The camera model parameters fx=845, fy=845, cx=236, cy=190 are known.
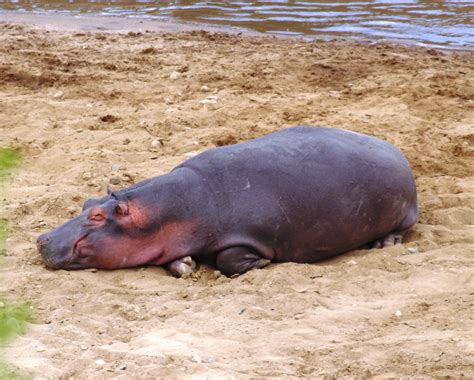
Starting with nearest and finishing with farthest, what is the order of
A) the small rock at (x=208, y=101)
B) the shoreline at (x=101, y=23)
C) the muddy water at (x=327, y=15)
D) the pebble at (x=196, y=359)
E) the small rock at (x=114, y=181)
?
1. the pebble at (x=196, y=359)
2. the small rock at (x=114, y=181)
3. the small rock at (x=208, y=101)
4. the muddy water at (x=327, y=15)
5. the shoreline at (x=101, y=23)

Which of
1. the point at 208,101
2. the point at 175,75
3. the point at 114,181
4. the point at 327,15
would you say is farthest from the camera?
the point at 327,15

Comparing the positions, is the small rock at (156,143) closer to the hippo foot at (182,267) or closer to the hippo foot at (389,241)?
the hippo foot at (182,267)

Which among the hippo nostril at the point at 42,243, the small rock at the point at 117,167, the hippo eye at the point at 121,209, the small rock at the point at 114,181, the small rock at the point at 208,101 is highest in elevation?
the hippo eye at the point at 121,209

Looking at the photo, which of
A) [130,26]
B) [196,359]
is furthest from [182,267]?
[130,26]

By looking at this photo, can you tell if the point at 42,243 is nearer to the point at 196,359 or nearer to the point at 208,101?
the point at 196,359

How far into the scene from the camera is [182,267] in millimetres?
5184

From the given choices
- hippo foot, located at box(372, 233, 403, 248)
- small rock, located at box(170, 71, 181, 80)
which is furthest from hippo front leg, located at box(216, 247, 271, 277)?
small rock, located at box(170, 71, 181, 80)

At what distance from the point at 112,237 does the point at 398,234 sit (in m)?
Answer: 1.95

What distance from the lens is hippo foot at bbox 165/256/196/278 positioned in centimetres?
516

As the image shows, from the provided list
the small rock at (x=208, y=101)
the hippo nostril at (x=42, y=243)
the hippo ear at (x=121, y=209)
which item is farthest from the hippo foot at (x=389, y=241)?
the small rock at (x=208, y=101)

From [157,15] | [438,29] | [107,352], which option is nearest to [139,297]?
[107,352]

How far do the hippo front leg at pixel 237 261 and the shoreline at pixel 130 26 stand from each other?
20.7 feet

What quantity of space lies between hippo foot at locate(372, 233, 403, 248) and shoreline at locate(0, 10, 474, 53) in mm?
5498

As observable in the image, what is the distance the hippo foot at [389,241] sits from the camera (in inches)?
224
